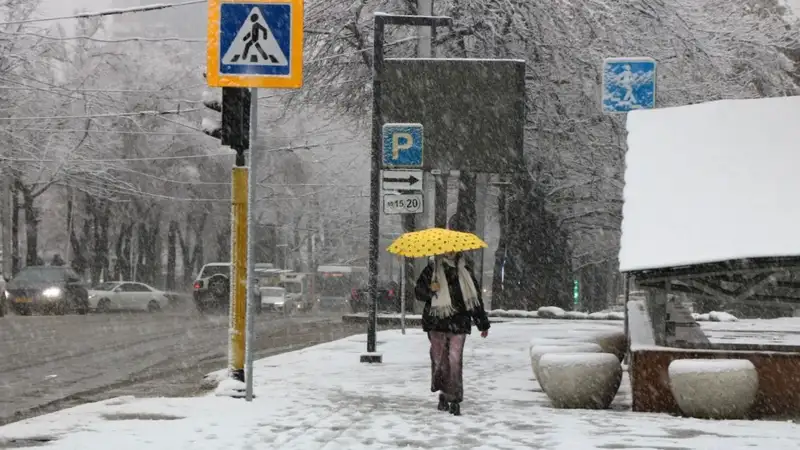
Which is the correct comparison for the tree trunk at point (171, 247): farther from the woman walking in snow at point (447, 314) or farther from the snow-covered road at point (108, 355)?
the woman walking in snow at point (447, 314)

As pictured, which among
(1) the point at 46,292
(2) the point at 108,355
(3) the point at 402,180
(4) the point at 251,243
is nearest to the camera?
(4) the point at 251,243

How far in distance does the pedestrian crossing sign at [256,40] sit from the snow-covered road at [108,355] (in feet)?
13.2

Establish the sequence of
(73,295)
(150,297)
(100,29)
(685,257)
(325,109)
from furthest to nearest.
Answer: (100,29) < (150,297) < (73,295) < (325,109) < (685,257)

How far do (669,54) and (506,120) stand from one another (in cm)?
1337

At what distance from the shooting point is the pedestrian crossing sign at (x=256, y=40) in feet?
39.3

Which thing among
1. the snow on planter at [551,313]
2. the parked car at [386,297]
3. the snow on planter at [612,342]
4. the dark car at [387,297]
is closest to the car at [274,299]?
the parked car at [386,297]

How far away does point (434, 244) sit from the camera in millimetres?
12453

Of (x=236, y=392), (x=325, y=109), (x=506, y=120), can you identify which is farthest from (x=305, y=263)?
A: (x=236, y=392)

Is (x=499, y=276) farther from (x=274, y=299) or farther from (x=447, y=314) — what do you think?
(x=447, y=314)

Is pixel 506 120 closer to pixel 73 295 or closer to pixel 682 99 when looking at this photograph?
pixel 682 99

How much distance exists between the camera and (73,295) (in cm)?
4303

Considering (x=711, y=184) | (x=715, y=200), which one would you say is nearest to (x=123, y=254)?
(x=711, y=184)

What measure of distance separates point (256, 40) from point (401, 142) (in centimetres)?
774

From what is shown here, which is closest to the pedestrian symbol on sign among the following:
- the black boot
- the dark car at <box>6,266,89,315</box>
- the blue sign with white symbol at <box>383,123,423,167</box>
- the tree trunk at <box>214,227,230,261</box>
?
the black boot
